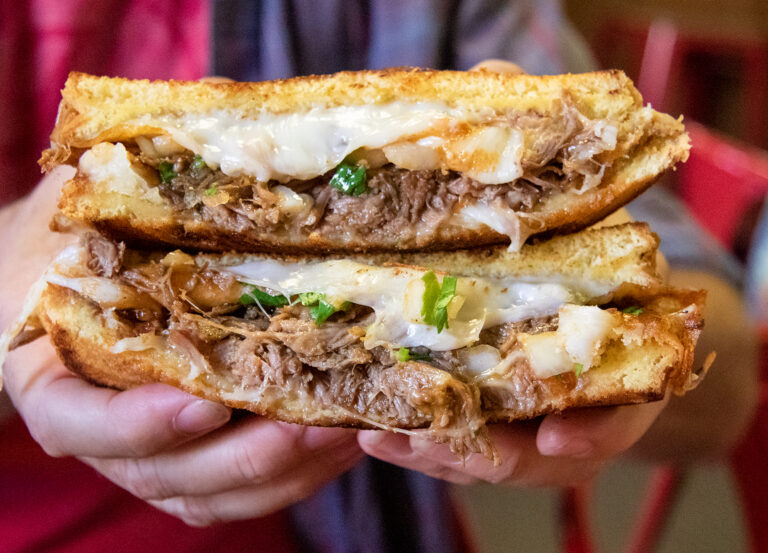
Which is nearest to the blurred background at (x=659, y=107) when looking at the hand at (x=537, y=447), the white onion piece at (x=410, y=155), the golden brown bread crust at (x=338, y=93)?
the golden brown bread crust at (x=338, y=93)

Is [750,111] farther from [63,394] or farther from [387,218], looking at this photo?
[63,394]

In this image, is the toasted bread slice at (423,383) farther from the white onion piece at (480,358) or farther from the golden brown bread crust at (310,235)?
the golden brown bread crust at (310,235)

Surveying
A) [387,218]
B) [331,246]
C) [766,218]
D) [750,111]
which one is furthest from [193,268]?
[750,111]

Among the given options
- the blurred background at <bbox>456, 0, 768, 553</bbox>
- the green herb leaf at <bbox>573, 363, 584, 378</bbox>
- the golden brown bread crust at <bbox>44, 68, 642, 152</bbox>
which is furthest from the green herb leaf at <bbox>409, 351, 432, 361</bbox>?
the blurred background at <bbox>456, 0, 768, 553</bbox>

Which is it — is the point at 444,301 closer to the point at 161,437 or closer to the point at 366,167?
the point at 366,167

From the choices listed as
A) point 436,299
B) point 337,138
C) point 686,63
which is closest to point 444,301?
point 436,299
